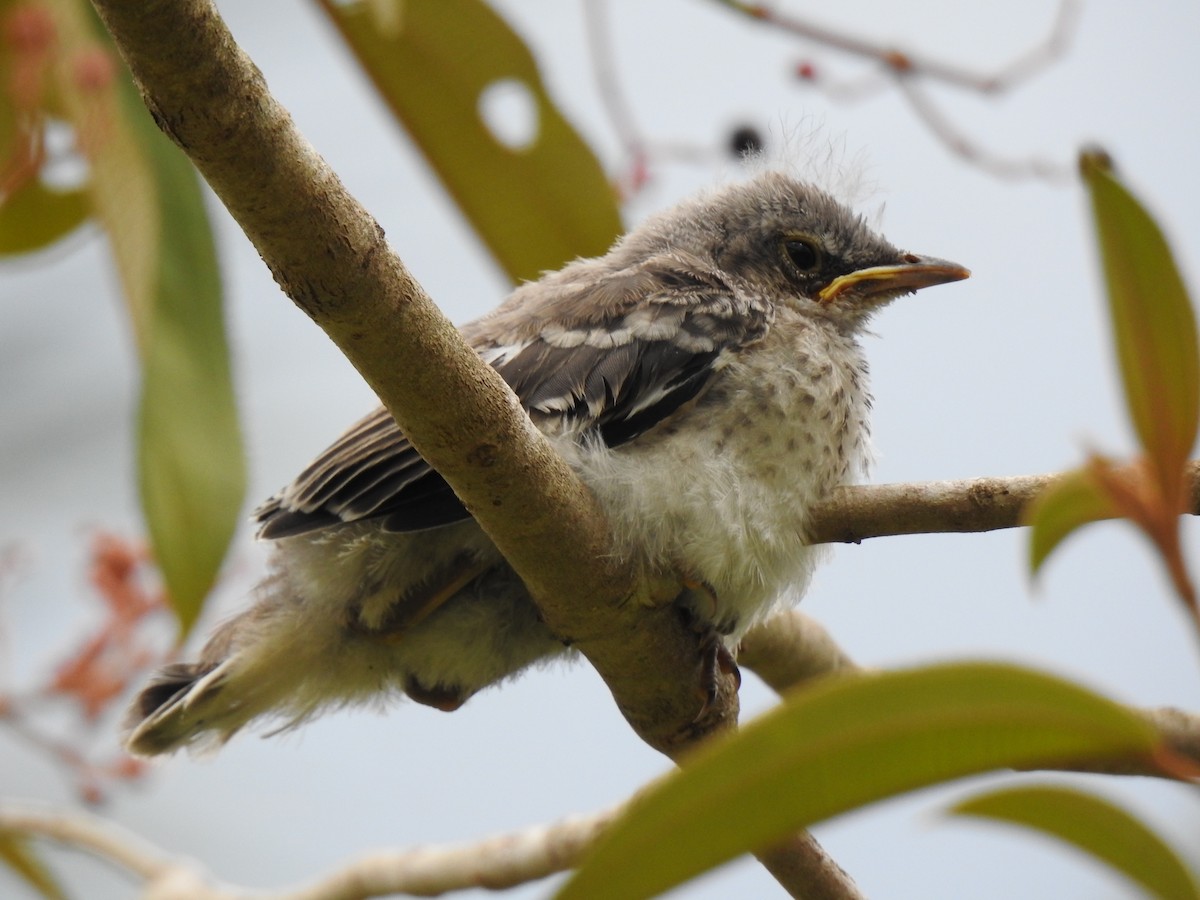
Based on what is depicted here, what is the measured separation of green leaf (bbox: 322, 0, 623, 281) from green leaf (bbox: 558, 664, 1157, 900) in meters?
2.24

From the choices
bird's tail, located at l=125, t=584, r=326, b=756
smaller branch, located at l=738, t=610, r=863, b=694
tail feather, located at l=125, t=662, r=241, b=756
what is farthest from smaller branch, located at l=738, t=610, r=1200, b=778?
tail feather, located at l=125, t=662, r=241, b=756

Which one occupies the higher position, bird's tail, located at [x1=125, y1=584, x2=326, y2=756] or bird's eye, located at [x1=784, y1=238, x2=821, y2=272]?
bird's eye, located at [x1=784, y1=238, x2=821, y2=272]

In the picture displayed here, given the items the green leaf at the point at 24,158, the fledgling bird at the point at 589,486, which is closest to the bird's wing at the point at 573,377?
the fledgling bird at the point at 589,486

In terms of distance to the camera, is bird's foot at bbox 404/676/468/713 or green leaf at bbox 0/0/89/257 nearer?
green leaf at bbox 0/0/89/257

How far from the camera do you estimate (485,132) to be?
10.2 feet

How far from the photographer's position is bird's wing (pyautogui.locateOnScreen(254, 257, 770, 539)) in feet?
8.04

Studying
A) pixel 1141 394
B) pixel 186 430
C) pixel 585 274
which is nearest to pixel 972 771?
pixel 1141 394

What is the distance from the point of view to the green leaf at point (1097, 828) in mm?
1148

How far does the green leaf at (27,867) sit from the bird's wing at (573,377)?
1.16 meters

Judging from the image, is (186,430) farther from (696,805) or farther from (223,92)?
(696,805)

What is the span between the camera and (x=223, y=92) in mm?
1474

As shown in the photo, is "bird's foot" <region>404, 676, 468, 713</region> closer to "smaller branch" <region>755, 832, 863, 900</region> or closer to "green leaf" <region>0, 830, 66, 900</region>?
"smaller branch" <region>755, 832, 863, 900</region>

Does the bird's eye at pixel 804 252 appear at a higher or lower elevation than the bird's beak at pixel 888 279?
higher

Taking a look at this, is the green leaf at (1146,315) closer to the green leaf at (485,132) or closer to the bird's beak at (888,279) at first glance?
the bird's beak at (888,279)
